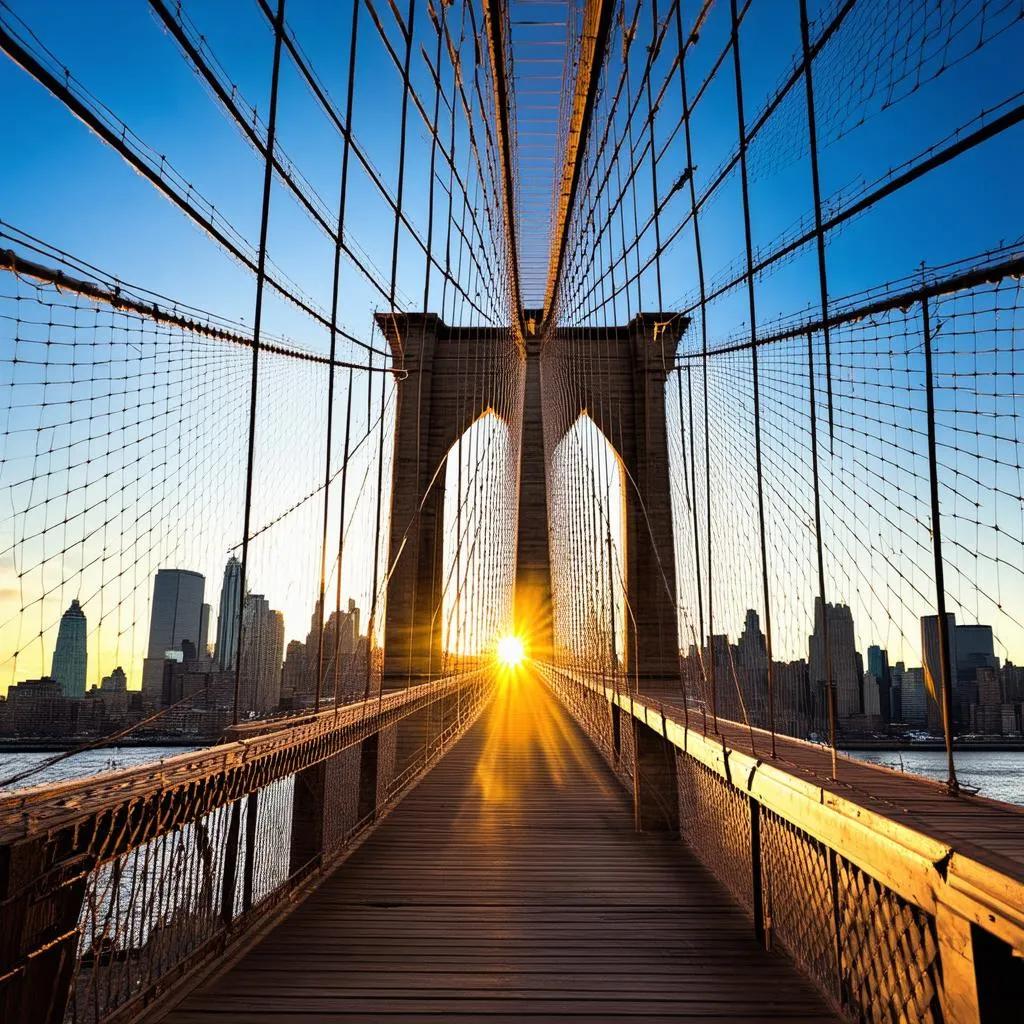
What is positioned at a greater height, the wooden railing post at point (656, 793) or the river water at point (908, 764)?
the wooden railing post at point (656, 793)

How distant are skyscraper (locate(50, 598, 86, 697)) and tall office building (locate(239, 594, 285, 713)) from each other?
179 cm

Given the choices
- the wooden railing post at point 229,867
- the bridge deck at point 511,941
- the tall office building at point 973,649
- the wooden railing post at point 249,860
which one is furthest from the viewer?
the tall office building at point 973,649

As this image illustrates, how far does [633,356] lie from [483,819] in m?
10.8

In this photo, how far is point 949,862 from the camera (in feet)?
3.15

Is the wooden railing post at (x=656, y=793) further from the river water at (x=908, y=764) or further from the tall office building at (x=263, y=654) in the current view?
the river water at (x=908, y=764)

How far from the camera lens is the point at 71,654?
305cm

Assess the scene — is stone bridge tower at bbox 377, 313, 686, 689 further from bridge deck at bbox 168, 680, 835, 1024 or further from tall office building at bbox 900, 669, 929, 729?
bridge deck at bbox 168, 680, 835, 1024

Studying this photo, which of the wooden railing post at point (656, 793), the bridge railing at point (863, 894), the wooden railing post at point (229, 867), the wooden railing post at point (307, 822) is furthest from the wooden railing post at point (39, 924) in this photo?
the wooden railing post at point (656, 793)

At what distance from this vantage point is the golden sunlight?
23.4 metres

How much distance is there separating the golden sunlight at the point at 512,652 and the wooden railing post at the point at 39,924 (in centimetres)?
2129

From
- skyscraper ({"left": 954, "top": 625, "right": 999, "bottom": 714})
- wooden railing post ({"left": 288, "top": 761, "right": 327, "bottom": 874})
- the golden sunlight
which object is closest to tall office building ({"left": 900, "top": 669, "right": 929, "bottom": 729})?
skyscraper ({"left": 954, "top": 625, "right": 999, "bottom": 714})

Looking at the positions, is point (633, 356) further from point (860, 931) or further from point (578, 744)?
point (860, 931)

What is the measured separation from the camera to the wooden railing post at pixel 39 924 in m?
1.01

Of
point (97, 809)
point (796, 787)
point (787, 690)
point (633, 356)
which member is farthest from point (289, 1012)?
point (633, 356)
